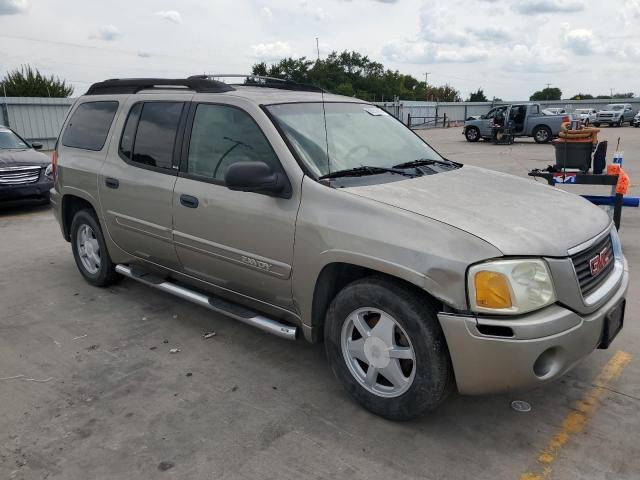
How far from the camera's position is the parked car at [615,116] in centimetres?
3731

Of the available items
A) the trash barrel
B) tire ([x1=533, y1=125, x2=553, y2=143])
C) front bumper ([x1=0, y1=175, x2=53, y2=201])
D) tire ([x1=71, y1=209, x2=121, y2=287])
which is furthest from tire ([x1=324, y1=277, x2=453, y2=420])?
tire ([x1=533, y1=125, x2=553, y2=143])

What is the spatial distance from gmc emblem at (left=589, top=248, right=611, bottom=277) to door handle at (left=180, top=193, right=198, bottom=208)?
2.50 metres

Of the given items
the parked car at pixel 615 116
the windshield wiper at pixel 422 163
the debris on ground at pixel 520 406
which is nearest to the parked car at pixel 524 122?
the parked car at pixel 615 116

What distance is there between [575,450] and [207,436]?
1.90 metres

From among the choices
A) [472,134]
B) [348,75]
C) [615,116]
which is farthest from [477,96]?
[472,134]


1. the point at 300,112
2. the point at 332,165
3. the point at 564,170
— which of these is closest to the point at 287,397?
the point at 332,165

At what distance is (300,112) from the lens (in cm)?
370

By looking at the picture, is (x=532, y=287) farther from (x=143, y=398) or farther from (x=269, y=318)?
(x=143, y=398)

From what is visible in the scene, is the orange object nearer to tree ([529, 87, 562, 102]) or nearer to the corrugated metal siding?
the corrugated metal siding

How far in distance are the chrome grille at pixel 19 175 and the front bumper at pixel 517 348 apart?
8359 mm

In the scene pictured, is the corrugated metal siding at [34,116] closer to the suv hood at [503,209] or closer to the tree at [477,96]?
the suv hood at [503,209]

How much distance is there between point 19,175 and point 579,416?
8.81 m

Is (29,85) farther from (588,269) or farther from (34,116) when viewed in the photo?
(588,269)

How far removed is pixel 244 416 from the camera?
Answer: 3.10 m
